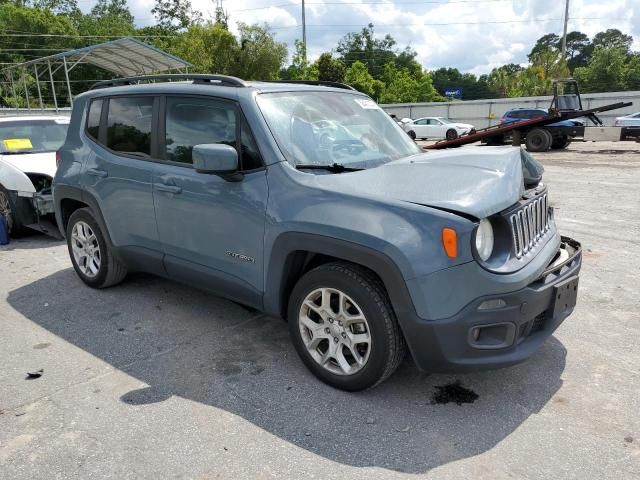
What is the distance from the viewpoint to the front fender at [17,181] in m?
6.63

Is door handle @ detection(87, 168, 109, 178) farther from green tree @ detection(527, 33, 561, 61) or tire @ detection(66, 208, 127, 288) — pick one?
green tree @ detection(527, 33, 561, 61)

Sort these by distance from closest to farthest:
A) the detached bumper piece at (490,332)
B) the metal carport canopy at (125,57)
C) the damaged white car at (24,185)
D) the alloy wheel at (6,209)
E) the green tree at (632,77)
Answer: the detached bumper piece at (490,332), the damaged white car at (24,185), the alloy wheel at (6,209), the metal carport canopy at (125,57), the green tree at (632,77)

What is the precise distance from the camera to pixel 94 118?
4.72 metres

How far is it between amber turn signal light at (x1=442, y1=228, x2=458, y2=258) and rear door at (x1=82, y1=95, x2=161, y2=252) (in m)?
2.39

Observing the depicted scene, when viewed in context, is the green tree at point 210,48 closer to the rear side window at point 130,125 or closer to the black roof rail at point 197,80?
the black roof rail at point 197,80

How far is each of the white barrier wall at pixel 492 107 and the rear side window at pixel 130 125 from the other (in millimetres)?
31482

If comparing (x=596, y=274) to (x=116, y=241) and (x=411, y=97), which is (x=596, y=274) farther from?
(x=411, y=97)

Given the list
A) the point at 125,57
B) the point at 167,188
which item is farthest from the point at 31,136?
the point at 125,57

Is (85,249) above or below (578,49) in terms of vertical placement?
below

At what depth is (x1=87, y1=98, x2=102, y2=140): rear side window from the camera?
467 centimetres

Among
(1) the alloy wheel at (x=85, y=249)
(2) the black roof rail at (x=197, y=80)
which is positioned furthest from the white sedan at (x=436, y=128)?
(1) the alloy wheel at (x=85, y=249)

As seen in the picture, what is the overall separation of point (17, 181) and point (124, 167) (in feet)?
10.8

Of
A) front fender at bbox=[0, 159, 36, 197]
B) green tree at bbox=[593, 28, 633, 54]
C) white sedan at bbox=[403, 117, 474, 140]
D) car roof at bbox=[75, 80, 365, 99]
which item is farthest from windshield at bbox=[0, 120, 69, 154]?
green tree at bbox=[593, 28, 633, 54]

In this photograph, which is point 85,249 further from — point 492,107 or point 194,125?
point 492,107
